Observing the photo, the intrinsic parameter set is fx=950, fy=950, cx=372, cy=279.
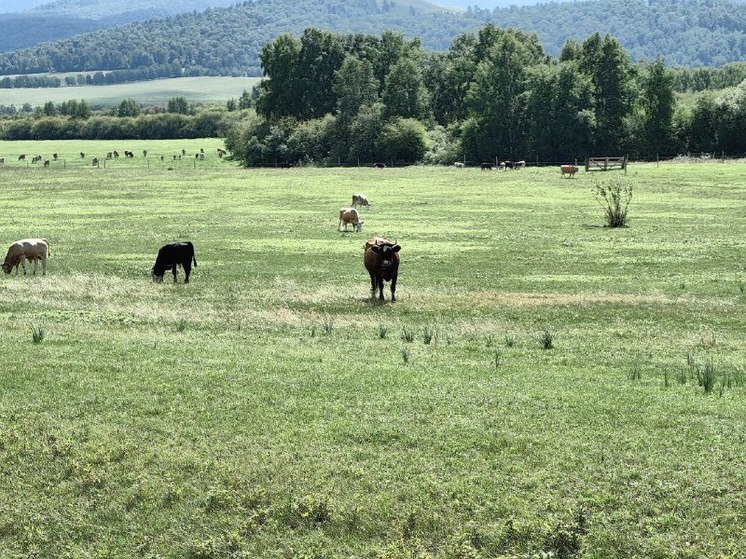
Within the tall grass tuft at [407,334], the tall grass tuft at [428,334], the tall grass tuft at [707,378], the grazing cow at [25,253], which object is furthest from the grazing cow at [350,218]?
the tall grass tuft at [707,378]

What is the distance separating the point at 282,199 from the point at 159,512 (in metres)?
56.3

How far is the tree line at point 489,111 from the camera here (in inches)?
4439

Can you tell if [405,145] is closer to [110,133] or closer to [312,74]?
[312,74]

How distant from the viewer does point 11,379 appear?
1656 cm

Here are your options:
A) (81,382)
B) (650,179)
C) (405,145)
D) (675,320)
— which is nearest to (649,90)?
(405,145)

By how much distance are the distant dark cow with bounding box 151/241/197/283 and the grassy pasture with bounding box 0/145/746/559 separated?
32.6 inches

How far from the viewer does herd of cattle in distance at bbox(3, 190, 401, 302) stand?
26.6 m

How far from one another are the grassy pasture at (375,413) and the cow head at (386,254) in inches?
49.0

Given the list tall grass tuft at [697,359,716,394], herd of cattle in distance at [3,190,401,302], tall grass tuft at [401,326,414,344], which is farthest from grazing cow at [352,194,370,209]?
tall grass tuft at [697,359,716,394]

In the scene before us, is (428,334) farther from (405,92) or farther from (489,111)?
(405,92)

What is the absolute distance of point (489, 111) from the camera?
116250 mm

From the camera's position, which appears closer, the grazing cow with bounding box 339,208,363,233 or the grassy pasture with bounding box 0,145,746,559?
the grassy pasture with bounding box 0,145,746,559

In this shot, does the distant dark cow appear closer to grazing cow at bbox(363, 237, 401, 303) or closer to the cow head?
grazing cow at bbox(363, 237, 401, 303)

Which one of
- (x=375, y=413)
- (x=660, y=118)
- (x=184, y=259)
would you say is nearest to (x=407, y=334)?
(x=375, y=413)
